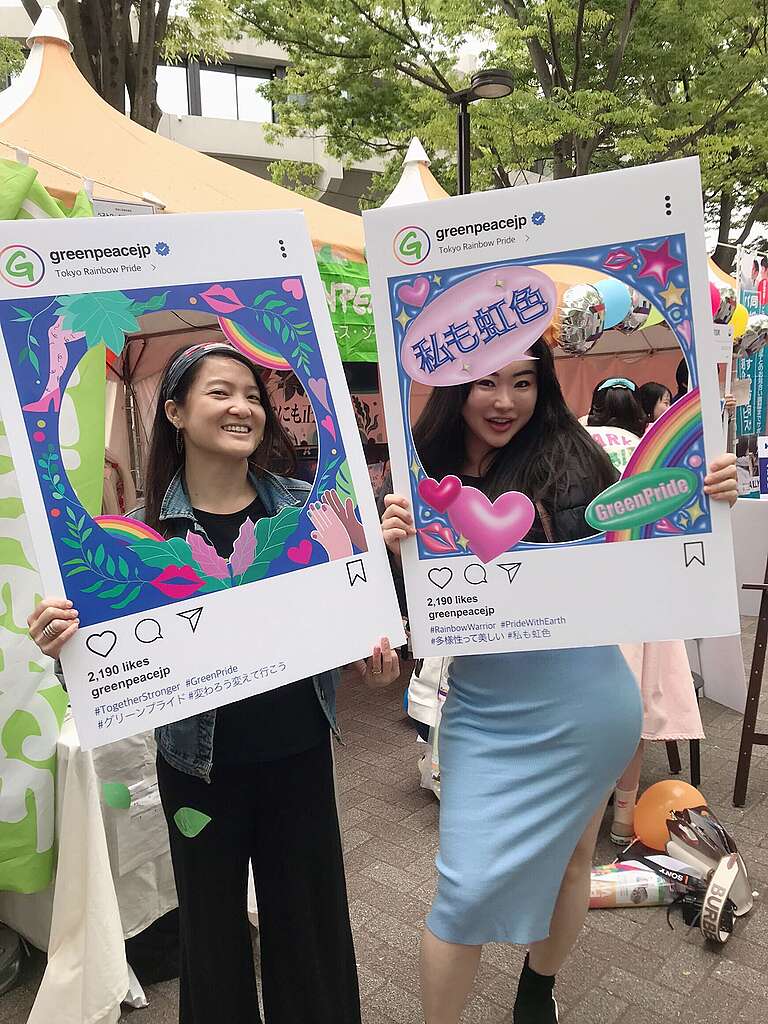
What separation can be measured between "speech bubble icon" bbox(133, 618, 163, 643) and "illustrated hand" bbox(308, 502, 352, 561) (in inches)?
12.4

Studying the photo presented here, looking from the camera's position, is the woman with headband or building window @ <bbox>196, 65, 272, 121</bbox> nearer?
the woman with headband

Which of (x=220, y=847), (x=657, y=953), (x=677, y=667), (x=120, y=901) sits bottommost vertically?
(x=657, y=953)

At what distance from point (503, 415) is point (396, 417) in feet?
0.71

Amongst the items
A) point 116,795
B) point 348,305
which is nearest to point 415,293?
point 116,795

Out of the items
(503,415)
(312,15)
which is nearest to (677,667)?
(503,415)

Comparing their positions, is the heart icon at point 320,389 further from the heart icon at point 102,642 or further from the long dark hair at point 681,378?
the long dark hair at point 681,378

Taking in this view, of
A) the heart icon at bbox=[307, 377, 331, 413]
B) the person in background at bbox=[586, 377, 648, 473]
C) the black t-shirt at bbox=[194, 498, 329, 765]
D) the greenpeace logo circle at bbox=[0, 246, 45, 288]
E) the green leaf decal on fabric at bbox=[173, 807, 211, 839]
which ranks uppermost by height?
the greenpeace logo circle at bbox=[0, 246, 45, 288]

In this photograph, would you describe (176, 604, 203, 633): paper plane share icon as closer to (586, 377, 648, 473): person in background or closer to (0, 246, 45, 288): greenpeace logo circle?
(0, 246, 45, 288): greenpeace logo circle

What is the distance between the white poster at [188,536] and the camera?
4.22ft

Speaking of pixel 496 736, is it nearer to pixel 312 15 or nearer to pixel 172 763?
pixel 172 763

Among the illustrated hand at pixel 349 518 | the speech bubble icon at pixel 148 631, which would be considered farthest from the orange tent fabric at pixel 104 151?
the speech bubble icon at pixel 148 631

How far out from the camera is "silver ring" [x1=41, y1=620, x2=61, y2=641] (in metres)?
1.29

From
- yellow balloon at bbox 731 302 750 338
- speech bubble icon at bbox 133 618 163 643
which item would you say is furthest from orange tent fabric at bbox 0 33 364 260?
speech bubble icon at bbox 133 618 163 643

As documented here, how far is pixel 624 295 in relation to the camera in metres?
1.52
